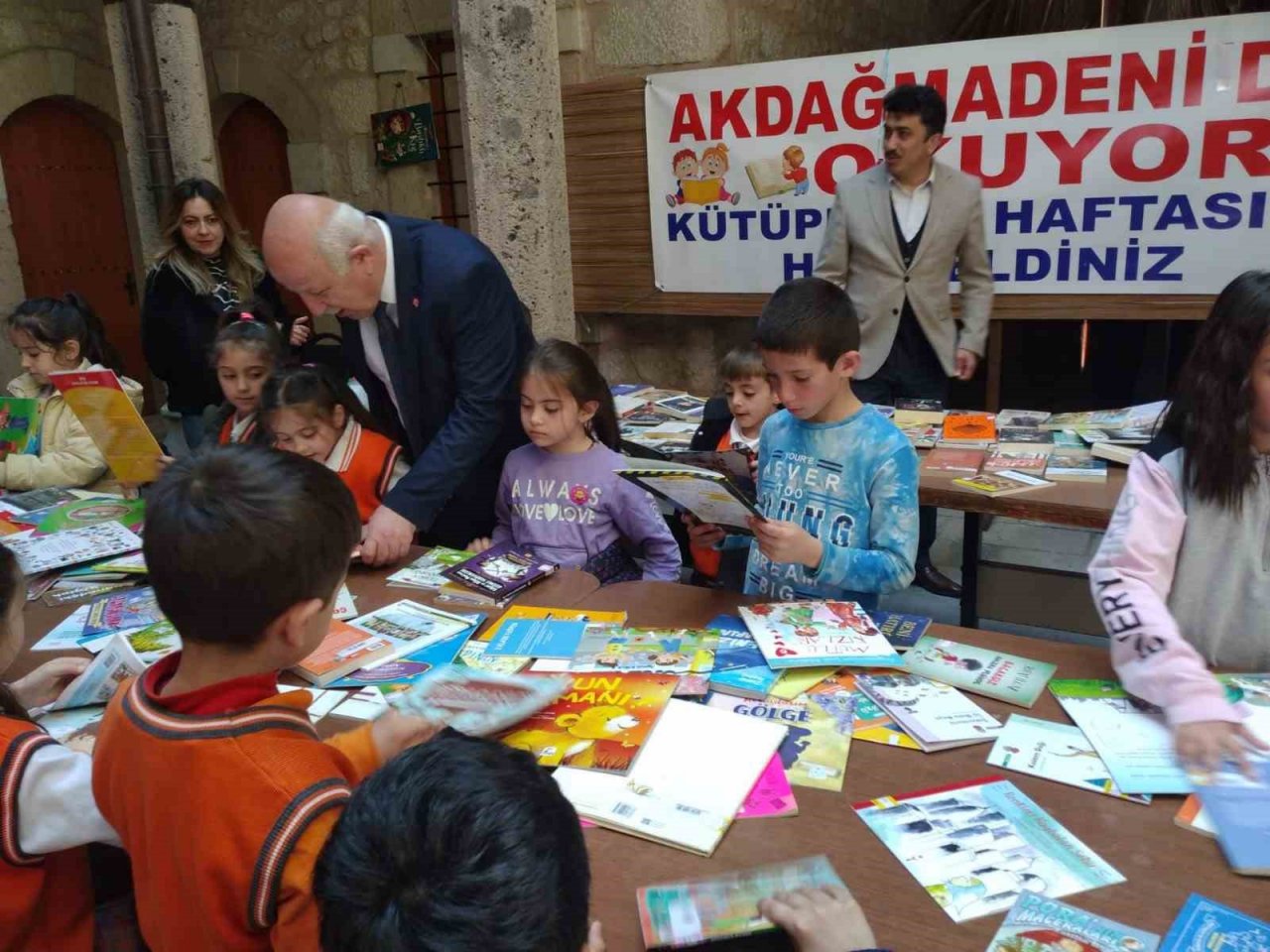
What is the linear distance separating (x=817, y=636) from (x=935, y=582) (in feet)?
8.25

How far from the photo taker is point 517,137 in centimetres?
353

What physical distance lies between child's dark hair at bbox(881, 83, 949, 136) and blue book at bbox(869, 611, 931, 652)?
8.74 ft

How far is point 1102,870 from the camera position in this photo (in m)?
1.19

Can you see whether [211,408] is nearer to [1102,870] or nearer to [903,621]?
[903,621]

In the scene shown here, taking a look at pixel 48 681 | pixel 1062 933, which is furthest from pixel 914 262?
pixel 48 681

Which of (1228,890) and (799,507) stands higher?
(799,507)

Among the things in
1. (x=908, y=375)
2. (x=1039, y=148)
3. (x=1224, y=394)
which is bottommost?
(x=908, y=375)

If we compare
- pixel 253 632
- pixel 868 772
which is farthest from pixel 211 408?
pixel 868 772

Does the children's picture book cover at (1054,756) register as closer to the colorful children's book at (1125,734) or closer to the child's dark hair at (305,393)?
the colorful children's book at (1125,734)

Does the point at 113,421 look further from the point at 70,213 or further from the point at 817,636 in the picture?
the point at 70,213

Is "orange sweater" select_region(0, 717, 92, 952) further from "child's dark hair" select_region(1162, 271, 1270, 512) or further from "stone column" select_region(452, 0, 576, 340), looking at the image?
"stone column" select_region(452, 0, 576, 340)

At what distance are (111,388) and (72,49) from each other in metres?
5.88

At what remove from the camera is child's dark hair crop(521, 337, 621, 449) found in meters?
2.55

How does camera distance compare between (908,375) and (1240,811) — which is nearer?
(1240,811)
